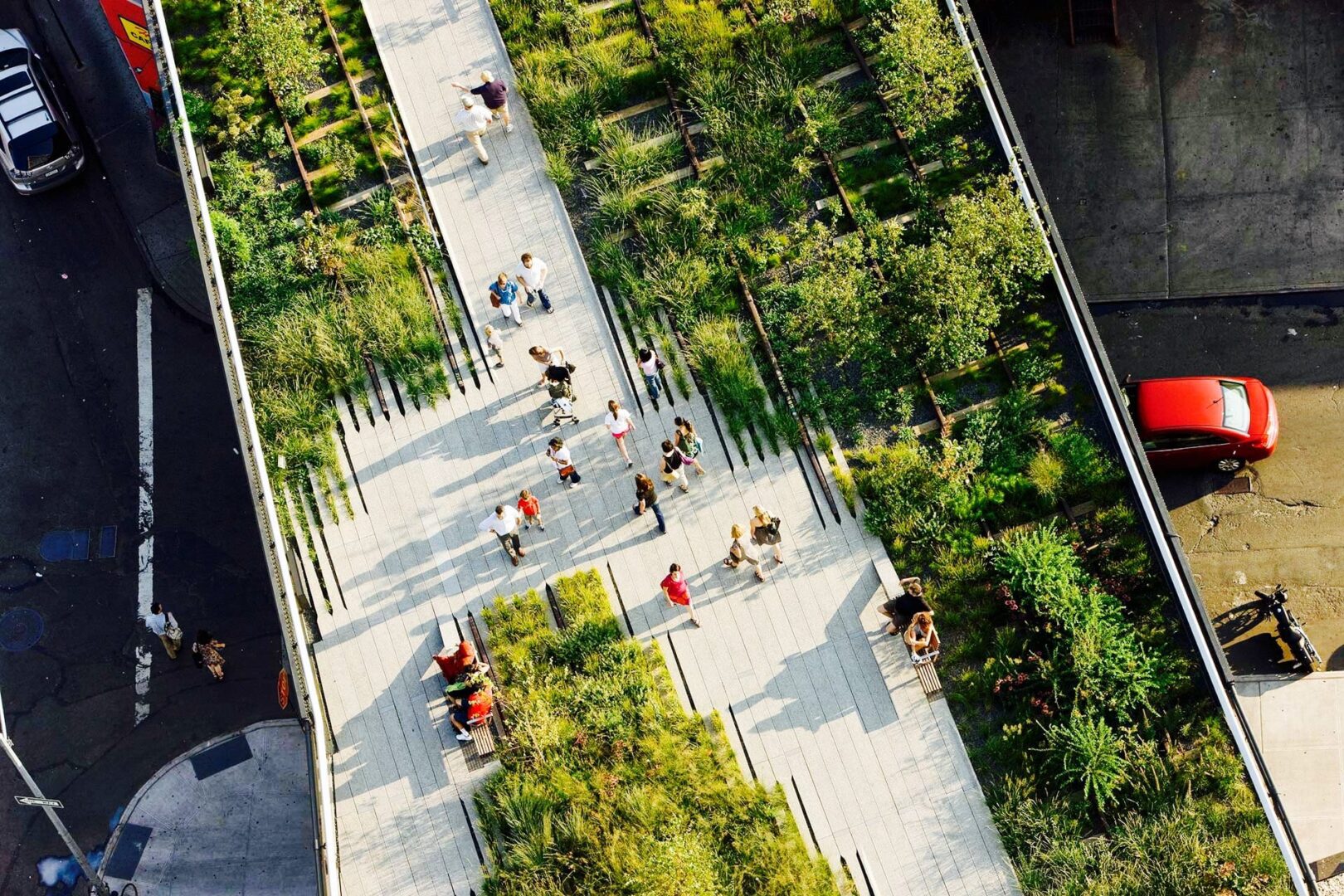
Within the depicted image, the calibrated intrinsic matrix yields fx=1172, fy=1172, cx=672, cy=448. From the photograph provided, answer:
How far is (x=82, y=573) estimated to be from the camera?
79.6 feet

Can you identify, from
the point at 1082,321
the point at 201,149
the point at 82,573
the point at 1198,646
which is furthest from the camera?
the point at 82,573

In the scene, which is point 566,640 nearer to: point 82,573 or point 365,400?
point 365,400

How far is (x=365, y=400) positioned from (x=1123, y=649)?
13.7m

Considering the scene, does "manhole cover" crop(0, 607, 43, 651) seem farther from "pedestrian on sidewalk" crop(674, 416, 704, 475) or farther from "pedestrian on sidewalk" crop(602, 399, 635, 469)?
"pedestrian on sidewalk" crop(674, 416, 704, 475)

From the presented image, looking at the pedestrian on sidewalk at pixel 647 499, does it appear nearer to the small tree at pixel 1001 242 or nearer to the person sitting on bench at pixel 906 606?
the person sitting on bench at pixel 906 606

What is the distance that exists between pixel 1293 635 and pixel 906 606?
842cm

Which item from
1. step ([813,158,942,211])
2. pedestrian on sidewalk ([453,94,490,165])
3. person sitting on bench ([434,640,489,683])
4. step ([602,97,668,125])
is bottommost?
person sitting on bench ([434,640,489,683])

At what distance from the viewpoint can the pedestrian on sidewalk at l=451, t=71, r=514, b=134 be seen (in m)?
21.7

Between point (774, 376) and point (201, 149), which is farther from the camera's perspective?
point (201, 149)

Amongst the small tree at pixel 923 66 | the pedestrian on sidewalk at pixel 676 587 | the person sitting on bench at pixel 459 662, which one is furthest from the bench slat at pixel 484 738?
the small tree at pixel 923 66

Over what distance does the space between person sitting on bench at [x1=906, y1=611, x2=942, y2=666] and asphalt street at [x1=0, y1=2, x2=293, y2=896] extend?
12614mm

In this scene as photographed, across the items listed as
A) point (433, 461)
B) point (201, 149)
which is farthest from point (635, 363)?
point (201, 149)

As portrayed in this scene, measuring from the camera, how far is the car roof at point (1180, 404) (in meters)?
22.6

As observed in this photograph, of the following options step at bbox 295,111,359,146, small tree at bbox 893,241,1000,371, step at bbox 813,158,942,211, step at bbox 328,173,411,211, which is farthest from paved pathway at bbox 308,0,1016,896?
step at bbox 813,158,942,211
